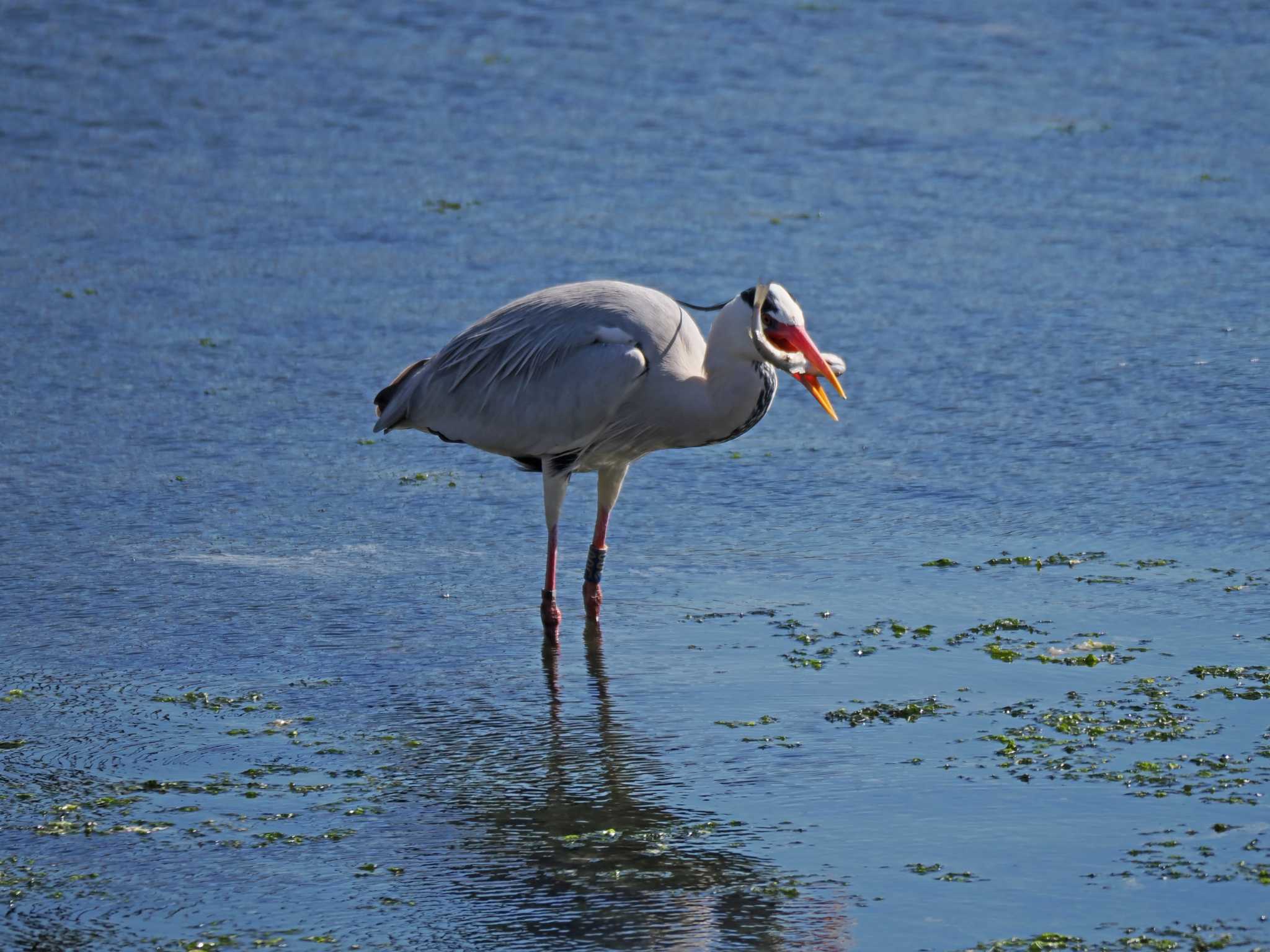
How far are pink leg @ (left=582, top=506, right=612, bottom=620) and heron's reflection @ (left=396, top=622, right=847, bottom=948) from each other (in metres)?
0.79

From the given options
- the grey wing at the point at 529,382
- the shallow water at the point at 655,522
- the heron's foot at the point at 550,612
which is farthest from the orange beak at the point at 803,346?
the heron's foot at the point at 550,612

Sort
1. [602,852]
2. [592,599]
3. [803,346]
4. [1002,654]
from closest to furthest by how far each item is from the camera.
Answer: [602,852] → [1002,654] → [803,346] → [592,599]

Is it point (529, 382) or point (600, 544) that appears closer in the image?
point (600, 544)

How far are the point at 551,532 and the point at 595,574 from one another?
0.21 meters

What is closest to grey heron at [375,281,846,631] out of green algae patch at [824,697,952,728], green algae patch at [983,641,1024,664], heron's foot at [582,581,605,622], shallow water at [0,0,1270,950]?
heron's foot at [582,581,605,622]

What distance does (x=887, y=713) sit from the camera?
554 centimetres

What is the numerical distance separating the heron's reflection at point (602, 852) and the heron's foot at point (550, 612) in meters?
0.64

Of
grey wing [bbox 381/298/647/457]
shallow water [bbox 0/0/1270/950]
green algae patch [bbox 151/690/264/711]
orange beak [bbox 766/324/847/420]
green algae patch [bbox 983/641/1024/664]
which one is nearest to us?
shallow water [bbox 0/0/1270/950]

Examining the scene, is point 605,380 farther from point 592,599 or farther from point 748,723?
point 748,723

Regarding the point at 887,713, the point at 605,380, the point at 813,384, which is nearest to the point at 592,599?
the point at 605,380

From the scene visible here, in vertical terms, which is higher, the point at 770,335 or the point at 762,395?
the point at 770,335

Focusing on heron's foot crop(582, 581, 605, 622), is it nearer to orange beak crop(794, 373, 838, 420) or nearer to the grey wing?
the grey wing

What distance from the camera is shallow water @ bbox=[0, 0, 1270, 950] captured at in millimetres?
4637

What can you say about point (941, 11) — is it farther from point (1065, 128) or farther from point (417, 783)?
point (417, 783)
